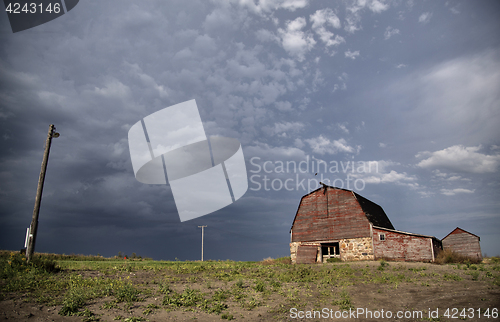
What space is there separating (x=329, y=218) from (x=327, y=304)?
18360mm

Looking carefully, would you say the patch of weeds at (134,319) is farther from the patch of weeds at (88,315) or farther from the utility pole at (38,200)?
the utility pole at (38,200)

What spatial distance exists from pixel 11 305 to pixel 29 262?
6.64m

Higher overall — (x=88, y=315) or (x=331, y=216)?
(x=331, y=216)

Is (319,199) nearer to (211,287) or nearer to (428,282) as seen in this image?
(428,282)

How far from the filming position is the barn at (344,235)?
25.7 m

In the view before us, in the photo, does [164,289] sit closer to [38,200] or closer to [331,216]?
[38,200]

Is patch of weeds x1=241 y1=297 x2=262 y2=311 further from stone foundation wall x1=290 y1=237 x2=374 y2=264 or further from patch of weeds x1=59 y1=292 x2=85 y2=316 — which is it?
stone foundation wall x1=290 y1=237 x2=374 y2=264

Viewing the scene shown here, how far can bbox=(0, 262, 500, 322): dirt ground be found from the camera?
31.7 ft

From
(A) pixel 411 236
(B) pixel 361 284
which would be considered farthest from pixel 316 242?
(B) pixel 361 284

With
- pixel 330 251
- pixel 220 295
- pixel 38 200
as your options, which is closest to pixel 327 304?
pixel 220 295

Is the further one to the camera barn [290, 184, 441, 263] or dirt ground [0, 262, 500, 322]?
barn [290, 184, 441, 263]

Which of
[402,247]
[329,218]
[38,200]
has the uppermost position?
[38,200]

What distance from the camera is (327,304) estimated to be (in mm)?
12133

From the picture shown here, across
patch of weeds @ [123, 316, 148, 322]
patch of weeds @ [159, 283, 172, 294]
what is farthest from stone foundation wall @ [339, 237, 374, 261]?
patch of weeds @ [123, 316, 148, 322]
